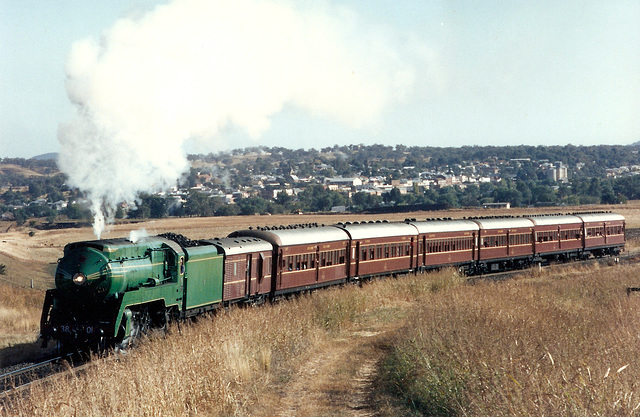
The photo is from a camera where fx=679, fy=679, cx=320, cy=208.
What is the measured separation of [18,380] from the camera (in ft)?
53.0

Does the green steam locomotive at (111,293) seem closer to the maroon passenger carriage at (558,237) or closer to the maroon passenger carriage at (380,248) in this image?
the maroon passenger carriage at (380,248)

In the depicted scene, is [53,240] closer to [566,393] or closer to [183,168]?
[183,168]

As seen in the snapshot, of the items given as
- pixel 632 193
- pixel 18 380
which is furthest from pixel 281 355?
pixel 632 193

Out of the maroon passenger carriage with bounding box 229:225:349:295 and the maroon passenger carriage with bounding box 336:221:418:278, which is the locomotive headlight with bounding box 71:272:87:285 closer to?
the maroon passenger carriage with bounding box 229:225:349:295

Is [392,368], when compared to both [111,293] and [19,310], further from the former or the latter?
[19,310]

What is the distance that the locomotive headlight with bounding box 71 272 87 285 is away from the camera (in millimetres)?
18922

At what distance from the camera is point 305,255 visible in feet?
97.7

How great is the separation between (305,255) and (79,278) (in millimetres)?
12386

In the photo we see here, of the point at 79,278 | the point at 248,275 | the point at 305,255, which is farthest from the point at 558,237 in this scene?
the point at 79,278

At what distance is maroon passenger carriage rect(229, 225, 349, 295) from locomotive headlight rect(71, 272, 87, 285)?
10.1 m

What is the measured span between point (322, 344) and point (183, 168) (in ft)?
35.9

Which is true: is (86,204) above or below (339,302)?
above

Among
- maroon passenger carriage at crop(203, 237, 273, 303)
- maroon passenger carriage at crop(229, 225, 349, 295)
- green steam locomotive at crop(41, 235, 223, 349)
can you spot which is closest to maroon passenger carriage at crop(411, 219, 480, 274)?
maroon passenger carriage at crop(229, 225, 349, 295)

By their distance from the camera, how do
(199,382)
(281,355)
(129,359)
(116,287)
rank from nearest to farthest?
(199,382) < (129,359) < (281,355) < (116,287)
